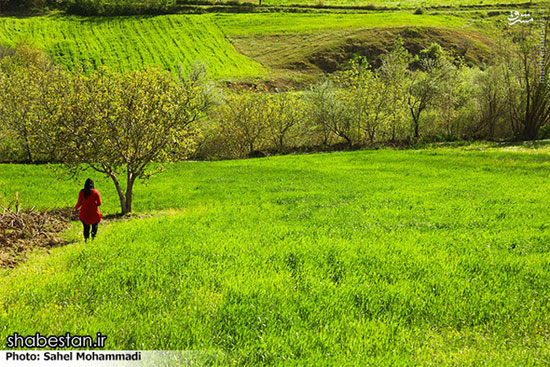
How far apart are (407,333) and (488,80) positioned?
56.9 m

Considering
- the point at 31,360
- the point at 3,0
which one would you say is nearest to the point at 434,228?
the point at 31,360

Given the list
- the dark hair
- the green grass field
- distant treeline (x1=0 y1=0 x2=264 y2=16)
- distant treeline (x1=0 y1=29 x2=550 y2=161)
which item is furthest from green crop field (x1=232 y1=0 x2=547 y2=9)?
the dark hair

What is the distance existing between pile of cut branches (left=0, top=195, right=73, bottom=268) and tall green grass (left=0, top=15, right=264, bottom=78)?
79423mm

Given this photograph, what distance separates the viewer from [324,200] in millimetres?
18938

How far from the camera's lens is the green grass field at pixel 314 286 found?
523 centimetres

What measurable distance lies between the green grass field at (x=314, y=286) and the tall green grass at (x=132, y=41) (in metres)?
83.4

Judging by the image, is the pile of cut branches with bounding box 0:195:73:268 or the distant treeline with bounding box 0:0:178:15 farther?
the distant treeline with bounding box 0:0:178:15

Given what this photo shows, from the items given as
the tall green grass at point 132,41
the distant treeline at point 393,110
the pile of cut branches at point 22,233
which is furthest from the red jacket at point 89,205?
the tall green grass at point 132,41

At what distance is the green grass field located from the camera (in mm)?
5234

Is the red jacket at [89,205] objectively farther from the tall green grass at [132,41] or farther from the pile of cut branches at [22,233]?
→ the tall green grass at [132,41]

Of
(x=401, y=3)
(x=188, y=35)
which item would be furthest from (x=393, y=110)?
(x=401, y=3)

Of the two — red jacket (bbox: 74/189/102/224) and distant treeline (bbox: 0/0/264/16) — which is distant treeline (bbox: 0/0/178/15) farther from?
red jacket (bbox: 74/189/102/224)

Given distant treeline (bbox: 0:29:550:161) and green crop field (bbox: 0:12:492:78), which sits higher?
green crop field (bbox: 0:12:492:78)

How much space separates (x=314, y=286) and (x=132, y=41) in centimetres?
11656
